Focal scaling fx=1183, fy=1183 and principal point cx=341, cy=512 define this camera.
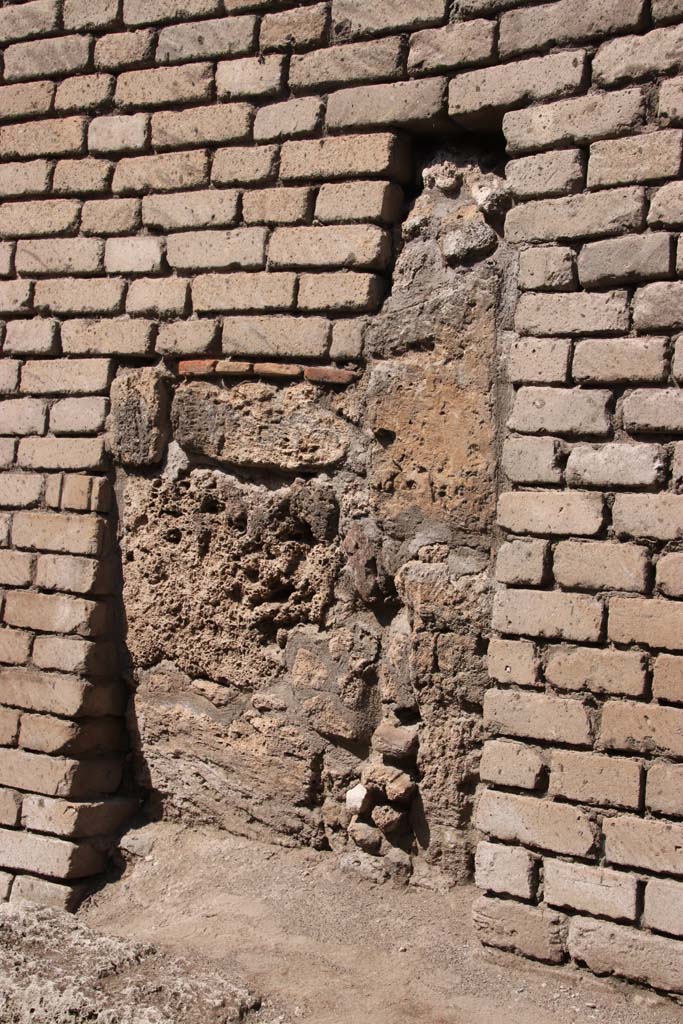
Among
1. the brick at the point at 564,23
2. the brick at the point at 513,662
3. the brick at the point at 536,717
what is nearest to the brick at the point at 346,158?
the brick at the point at 564,23

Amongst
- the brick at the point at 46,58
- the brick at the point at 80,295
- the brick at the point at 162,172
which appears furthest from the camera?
the brick at the point at 46,58

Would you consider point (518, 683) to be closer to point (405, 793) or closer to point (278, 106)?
point (405, 793)

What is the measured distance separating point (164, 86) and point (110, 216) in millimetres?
426

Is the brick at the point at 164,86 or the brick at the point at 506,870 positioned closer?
the brick at the point at 506,870

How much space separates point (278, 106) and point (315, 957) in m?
2.36

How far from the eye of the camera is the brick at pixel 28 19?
3814 mm

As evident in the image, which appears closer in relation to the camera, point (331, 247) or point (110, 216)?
point (331, 247)

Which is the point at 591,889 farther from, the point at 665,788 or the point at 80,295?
the point at 80,295

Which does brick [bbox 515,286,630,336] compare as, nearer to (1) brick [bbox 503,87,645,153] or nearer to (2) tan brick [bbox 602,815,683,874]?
(1) brick [bbox 503,87,645,153]

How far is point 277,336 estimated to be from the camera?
3406 millimetres

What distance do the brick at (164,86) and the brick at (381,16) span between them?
1.45 ft

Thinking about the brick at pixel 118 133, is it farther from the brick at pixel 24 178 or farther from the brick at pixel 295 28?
the brick at pixel 295 28

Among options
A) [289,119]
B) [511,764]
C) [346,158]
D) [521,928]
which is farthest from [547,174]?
[521,928]

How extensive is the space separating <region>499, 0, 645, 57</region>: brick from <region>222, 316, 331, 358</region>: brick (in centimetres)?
89
